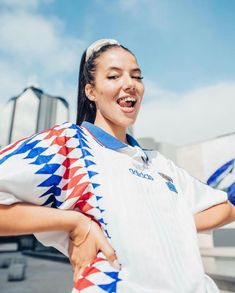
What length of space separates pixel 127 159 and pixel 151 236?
24 centimetres

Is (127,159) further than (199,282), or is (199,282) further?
(127,159)

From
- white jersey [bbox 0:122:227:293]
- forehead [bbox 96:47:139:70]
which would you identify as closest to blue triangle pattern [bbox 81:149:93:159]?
white jersey [bbox 0:122:227:293]

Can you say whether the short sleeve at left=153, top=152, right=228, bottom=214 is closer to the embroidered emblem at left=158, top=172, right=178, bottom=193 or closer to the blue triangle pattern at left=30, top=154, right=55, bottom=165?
the embroidered emblem at left=158, top=172, right=178, bottom=193

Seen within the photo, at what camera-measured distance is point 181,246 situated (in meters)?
0.71

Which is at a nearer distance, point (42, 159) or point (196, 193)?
point (42, 159)

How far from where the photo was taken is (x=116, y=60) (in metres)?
0.88

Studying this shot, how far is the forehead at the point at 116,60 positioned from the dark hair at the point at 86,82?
26mm

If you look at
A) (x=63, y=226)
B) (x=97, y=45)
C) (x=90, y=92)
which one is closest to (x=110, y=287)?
(x=63, y=226)

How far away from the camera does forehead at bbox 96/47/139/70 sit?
0.88 metres

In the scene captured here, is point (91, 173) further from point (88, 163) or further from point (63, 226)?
point (63, 226)

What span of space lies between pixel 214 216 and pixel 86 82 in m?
0.63

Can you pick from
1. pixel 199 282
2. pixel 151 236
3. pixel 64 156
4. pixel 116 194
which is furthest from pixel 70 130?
pixel 199 282

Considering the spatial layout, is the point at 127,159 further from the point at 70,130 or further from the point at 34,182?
the point at 34,182

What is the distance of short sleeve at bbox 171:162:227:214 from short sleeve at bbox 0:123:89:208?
420mm
